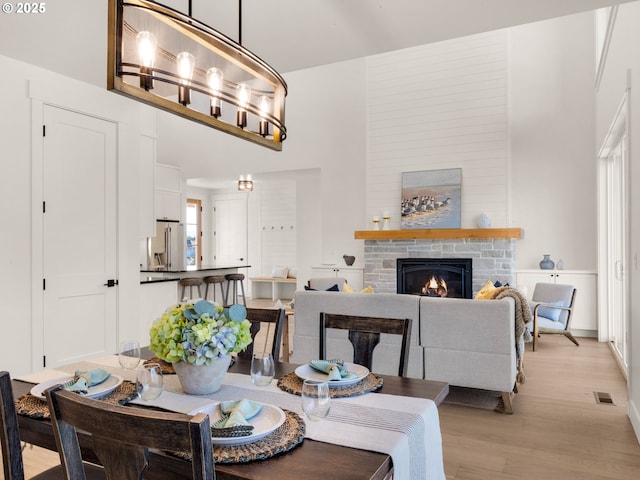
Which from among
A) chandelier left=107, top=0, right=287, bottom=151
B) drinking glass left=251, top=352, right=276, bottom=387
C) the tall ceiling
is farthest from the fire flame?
drinking glass left=251, top=352, right=276, bottom=387

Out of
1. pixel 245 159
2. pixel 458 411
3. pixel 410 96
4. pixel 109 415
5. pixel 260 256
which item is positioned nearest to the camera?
pixel 109 415

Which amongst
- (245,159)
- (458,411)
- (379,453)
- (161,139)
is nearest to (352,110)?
(245,159)

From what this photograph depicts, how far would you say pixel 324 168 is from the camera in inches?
320

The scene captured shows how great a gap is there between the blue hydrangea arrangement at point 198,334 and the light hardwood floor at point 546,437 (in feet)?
5.11

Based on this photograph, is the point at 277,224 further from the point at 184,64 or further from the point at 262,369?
the point at 262,369

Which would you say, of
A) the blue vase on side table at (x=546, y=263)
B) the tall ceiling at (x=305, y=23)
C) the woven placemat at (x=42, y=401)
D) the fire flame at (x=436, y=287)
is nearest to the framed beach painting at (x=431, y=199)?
the fire flame at (x=436, y=287)

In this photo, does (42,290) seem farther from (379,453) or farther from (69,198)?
(379,453)

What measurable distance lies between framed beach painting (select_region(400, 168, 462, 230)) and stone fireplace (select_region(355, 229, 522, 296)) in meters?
0.26

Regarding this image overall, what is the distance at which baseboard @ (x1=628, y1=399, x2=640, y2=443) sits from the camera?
2.97 metres

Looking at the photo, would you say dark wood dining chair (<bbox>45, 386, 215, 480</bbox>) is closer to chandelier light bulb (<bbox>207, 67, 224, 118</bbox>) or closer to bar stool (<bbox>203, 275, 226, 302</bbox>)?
chandelier light bulb (<bbox>207, 67, 224, 118</bbox>)

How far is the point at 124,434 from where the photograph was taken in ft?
3.05

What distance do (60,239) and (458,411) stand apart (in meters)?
3.41

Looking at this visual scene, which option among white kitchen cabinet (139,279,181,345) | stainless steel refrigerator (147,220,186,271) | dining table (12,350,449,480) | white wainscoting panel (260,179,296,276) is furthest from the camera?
white wainscoting panel (260,179,296,276)

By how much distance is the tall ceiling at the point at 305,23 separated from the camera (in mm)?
2807
